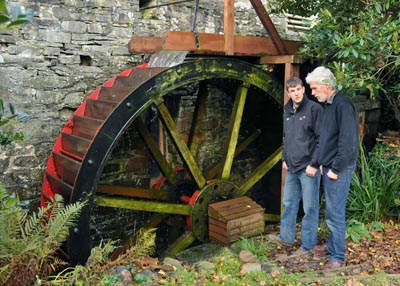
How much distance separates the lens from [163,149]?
212 inches

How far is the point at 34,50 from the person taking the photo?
3.99 meters

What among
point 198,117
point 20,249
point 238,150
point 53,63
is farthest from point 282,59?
point 20,249

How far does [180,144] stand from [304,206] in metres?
1.39

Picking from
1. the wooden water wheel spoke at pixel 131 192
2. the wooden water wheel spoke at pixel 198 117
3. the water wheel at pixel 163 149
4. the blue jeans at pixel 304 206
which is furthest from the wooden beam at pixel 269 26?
the wooden water wheel spoke at pixel 131 192

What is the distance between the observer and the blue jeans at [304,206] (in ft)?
11.3

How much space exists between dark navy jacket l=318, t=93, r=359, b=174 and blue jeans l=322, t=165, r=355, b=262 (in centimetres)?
9

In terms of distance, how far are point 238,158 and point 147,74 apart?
249cm

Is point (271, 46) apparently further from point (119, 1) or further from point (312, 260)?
point (312, 260)

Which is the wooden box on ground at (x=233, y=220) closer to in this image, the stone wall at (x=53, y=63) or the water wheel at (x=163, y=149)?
the water wheel at (x=163, y=149)

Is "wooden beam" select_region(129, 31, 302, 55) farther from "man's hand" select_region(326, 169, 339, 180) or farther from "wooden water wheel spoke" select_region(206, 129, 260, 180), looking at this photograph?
"man's hand" select_region(326, 169, 339, 180)

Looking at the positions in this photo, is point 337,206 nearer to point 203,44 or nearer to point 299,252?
point 299,252

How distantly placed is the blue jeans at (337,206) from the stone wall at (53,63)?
2.58 metres

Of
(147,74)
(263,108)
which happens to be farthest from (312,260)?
(263,108)

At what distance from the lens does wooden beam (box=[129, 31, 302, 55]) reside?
3979 mm
